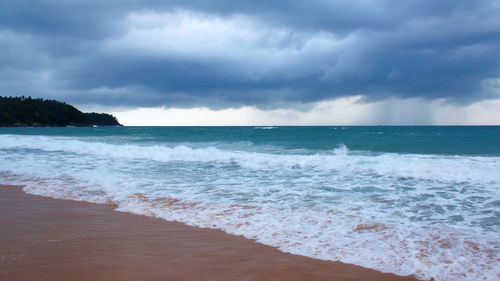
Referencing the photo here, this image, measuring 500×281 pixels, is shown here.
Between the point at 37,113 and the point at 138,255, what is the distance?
132 meters

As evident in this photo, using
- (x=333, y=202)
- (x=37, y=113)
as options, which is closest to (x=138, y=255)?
(x=333, y=202)

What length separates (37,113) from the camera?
11062 centimetres

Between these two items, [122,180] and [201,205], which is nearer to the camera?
[201,205]

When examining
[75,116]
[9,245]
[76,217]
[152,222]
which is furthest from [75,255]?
[75,116]

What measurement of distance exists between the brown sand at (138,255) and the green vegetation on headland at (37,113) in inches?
4886

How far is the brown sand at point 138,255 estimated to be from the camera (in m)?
3.37

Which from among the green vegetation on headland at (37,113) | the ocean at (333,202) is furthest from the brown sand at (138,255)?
the green vegetation on headland at (37,113)

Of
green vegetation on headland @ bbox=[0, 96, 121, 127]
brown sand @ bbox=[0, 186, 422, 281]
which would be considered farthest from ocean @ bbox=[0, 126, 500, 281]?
green vegetation on headland @ bbox=[0, 96, 121, 127]

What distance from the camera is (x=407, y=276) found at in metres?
3.52

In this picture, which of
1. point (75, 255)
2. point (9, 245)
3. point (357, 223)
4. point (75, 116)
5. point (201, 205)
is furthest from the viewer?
point (75, 116)

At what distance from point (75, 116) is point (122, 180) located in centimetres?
13496

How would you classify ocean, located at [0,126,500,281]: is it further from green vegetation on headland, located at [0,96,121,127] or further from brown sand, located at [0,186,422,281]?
green vegetation on headland, located at [0,96,121,127]

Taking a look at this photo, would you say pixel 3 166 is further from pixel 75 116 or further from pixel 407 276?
pixel 75 116

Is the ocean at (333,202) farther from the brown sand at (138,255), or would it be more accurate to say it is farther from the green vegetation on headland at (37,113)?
the green vegetation on headland at (37,113)
